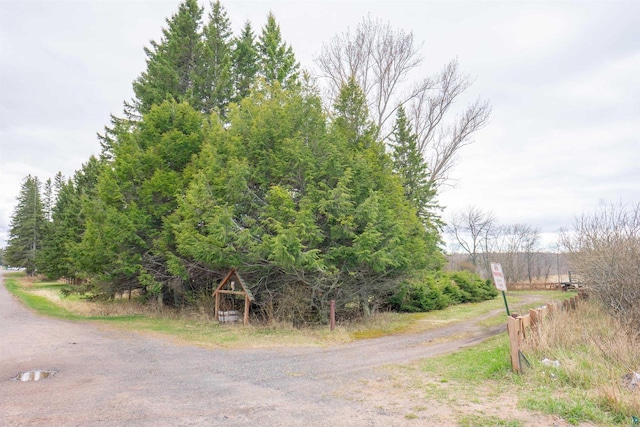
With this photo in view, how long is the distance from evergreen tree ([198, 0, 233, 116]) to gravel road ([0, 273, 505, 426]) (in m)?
15.1

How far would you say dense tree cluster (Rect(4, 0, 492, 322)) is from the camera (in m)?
12.4

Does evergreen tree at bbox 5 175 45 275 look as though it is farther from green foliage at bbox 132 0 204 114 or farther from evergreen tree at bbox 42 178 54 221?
green foliage at bbox 132 0 204 114

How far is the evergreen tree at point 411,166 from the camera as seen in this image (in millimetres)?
23203

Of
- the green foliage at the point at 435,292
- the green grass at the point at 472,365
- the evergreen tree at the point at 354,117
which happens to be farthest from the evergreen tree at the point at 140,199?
the green grass at the point at 472,365

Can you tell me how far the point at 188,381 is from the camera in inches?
272

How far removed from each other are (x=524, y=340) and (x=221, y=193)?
33.5 ft

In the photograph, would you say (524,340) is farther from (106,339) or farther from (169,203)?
(169,203)

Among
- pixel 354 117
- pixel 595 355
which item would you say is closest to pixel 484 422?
pixel 595 355

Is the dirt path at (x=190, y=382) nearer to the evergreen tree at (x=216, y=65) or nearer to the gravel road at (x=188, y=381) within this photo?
the gravel road at (x=188, y=381)

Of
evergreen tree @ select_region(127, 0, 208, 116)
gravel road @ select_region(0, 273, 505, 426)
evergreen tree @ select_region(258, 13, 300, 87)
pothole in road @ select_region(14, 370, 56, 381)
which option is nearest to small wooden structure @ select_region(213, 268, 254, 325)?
gravel road @ select_region(0, 273, 505, 426)

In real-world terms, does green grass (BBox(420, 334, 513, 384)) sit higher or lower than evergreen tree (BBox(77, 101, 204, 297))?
lower

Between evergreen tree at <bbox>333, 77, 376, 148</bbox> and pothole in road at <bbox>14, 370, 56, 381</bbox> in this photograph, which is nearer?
pothole in road at <bbox>14, 370, 56, 381</bbox>

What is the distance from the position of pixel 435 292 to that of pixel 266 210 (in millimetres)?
11627

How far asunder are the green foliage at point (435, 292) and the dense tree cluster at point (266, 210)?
0.47 meters
